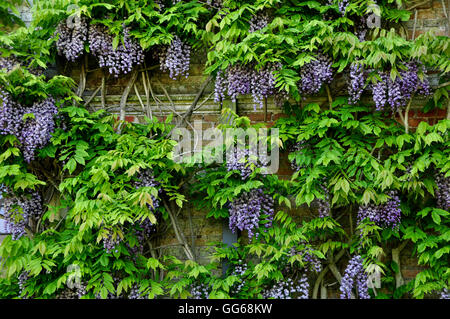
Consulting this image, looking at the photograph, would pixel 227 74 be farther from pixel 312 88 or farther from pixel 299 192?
pixel 299 192

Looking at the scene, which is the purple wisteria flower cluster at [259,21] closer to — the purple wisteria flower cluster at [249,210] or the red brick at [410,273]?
the purple wisteria flower cluster at [249,210]

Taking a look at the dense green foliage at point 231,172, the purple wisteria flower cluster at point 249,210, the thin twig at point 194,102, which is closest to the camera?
the dense green foliage at point 231,172

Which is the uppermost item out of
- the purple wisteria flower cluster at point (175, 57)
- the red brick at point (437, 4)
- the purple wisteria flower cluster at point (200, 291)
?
the red brick at point (437, 4)

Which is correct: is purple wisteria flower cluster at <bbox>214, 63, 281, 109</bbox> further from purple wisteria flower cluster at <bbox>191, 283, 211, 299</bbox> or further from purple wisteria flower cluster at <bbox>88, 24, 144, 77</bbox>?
purple wisteria flower cluster at <bbox>191, 283, 211, 299</bbox>

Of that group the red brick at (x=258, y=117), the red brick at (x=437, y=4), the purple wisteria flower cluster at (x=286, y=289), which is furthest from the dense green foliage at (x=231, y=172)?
the red brick at (x=437, y=4)

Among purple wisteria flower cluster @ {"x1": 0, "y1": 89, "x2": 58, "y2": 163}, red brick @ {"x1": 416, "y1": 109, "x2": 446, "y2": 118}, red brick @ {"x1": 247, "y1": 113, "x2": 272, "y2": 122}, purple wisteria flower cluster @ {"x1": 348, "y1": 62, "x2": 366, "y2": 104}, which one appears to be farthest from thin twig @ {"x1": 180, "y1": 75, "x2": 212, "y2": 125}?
red brick @ {"x1": 416, "y1": 109, "x2": 446, "y2": 118}

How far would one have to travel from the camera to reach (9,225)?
328 cm

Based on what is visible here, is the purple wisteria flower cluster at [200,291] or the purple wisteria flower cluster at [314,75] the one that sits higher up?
the purple wisteria flower cluster at [314,75]

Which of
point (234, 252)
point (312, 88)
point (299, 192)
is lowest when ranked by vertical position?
point (234, 252)

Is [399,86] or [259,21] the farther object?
[259,21]

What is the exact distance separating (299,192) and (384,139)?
2.06ft

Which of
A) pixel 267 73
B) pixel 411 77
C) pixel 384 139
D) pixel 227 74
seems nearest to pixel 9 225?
pixel 227 74

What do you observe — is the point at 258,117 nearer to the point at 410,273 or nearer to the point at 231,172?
the point at 231,172

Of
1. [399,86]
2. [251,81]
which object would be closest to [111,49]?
[251,81]
